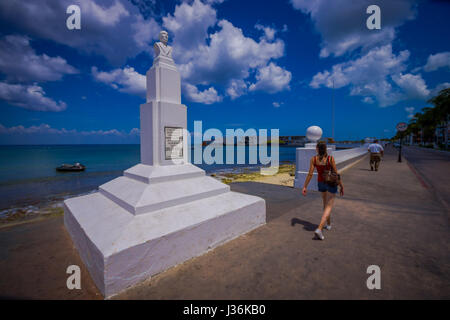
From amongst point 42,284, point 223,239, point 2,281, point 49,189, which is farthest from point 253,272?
point 49,189

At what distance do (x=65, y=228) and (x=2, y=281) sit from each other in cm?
179

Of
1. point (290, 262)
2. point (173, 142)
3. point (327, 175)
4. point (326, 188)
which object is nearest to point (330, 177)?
point (327, 175)

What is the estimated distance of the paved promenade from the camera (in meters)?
2.24

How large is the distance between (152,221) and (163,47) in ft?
12.2

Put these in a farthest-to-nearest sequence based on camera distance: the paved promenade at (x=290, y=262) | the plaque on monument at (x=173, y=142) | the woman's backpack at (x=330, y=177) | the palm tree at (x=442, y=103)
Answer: the palm tree at (x=442, y=103) < the plaque on monument at (x=173, y=142) < the woman's backpack at (x=330, y=177) < the paved promenade at (x=290, y=262)

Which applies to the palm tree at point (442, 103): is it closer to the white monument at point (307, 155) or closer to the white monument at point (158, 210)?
the white monument at point (307, 155)

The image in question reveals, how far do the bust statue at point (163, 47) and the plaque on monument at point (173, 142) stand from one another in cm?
170

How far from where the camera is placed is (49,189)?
14.9 meters

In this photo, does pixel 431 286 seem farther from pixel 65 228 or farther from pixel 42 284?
pixel 65 228

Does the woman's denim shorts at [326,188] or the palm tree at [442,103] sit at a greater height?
the palm tree at [442,103]

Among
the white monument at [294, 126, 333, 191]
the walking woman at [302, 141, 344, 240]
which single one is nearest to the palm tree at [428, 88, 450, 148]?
the white monument at [294, 126, 333, 191]

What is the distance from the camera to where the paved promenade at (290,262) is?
2.24 metres

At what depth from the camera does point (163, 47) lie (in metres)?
4.27

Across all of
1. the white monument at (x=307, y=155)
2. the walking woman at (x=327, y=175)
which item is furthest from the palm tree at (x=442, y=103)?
the walking woman at (x=327, y=175)
